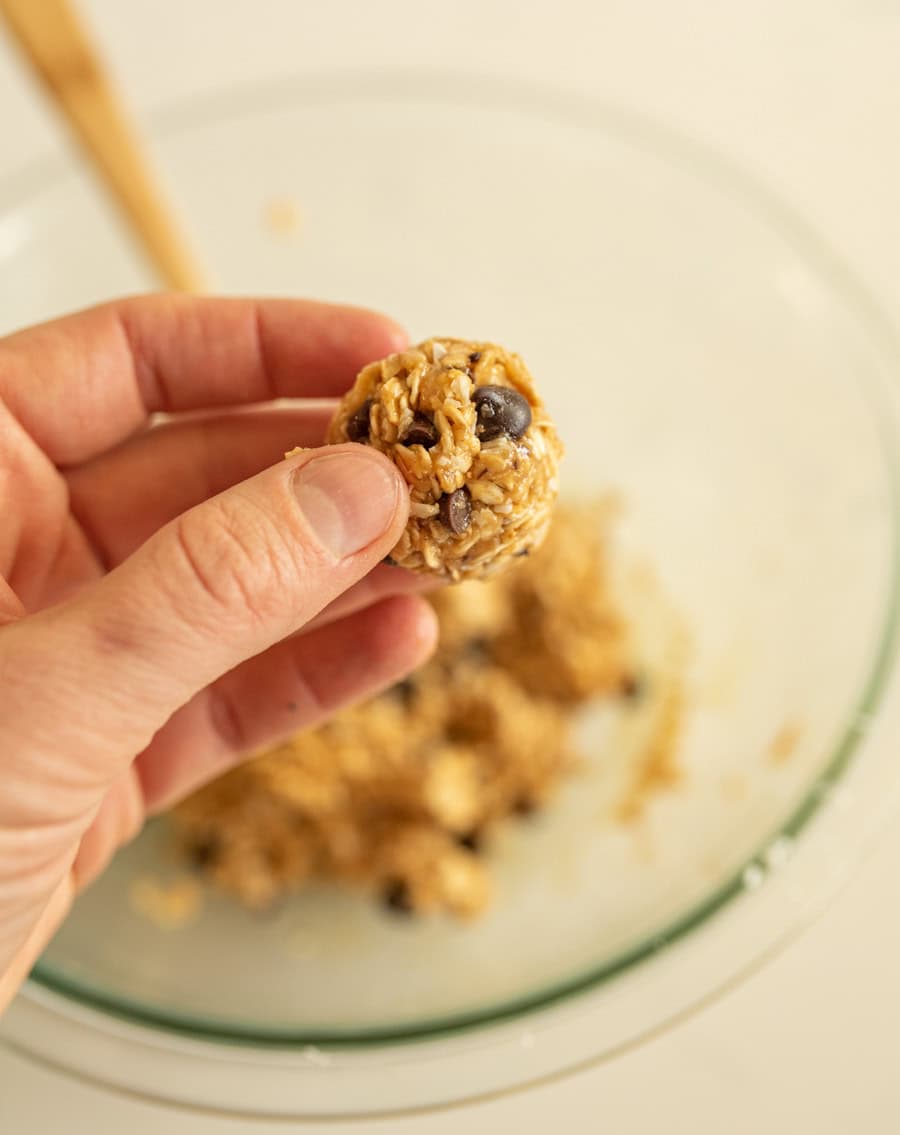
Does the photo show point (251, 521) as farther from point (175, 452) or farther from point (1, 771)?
point (175, 452)

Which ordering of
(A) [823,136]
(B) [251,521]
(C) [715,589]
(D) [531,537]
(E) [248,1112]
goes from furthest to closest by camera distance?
(A) [823,136]
(C) [715,589]
(E) [248,1112]
(D) [531,537]
(B) [251,521]

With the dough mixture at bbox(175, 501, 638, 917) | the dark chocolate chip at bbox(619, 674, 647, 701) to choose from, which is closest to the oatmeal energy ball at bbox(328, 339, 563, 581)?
the dough mixture at bbox(175, 501, 638, 917)

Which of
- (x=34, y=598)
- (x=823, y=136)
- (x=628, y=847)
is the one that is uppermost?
(x=34, y=598)

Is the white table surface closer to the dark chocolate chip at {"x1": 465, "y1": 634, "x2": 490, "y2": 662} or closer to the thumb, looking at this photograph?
the dark chocolate chip at {"x1": 465, "y1": 634, "x2": 490, "y2": 662}

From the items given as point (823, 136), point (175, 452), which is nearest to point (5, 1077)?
point (175, 452)

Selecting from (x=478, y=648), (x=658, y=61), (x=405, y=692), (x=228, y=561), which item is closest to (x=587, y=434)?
(x=478, y=648)

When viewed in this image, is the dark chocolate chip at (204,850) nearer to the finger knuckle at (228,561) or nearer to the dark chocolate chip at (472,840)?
the dark chocolate chip at (472,840)
